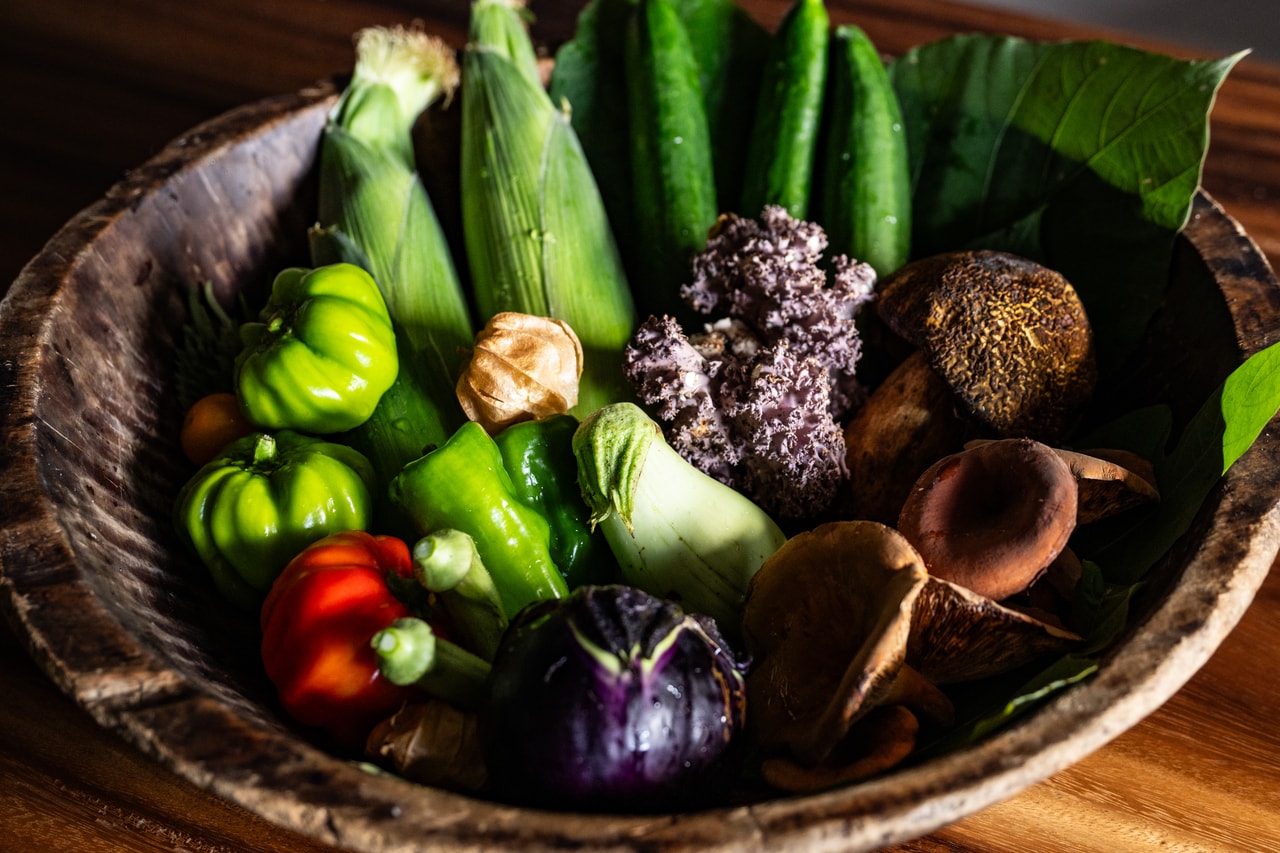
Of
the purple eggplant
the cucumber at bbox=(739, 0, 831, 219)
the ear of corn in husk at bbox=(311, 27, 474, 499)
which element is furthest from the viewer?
the cucumber at bbox=(739, 0, 831, 219)

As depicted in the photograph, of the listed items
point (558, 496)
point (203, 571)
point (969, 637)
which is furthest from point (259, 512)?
point (969, 637)

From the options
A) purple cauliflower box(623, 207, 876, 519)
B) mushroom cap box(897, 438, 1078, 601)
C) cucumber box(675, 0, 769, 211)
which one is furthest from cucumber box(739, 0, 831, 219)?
mushroom cap box(897, 438, 1078, 601)

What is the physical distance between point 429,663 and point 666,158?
1.13 meters

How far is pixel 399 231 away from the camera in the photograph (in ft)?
6.15

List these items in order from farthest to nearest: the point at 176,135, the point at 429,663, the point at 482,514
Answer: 1. the point at 176,135
2. the point at 482,514
3. the point at 429,663

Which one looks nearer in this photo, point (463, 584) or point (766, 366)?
point (463, 584)

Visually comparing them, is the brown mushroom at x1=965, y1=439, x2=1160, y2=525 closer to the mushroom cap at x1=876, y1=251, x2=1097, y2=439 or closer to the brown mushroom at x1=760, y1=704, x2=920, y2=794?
the mushroom cap at x1=876, y1=251, x2=1097, y2=439

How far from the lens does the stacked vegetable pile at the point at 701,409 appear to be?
1.12m

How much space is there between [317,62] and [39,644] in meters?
2.12

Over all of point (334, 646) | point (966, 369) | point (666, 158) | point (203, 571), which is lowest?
point (203, 571)

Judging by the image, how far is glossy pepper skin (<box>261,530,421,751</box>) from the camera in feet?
3.96

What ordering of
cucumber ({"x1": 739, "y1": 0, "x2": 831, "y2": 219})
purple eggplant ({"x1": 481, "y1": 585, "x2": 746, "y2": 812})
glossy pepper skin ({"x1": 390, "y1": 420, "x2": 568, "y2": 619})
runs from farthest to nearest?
1. cucumber ({"x1": 739, "y1": 0, "x2": 831, "y2": 219})
2. glossy pepper skin ({"x1": 390, "y1": 420, "x2": 568, "y2": 619})
3. purple eggplant ({"x1": 481, "y1": 585, "x2": 746, "y2": 812})

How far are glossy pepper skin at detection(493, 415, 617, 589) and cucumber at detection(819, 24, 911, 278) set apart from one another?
2.26 ft

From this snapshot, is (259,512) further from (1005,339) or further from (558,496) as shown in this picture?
(1005,339)
